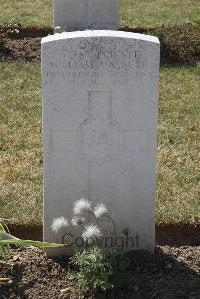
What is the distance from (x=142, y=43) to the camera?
3.79 metres

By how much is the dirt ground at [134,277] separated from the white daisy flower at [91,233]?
27 cm

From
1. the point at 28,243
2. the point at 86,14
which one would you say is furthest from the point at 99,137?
the point at 86,14

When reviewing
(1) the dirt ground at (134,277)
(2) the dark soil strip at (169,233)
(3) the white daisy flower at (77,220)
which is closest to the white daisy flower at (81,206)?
(3) the white daisy flower at (77,220)

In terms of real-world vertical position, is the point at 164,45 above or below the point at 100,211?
above

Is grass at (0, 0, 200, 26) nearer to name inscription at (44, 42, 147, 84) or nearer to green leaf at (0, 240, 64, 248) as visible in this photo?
name inscription at (44, 42, 147, 84)

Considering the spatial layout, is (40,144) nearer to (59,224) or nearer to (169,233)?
(169,233)

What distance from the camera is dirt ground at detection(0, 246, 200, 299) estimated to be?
3818 millimetres

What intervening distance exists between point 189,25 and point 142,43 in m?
7.40

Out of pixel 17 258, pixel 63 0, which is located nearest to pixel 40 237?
pixel 17 258

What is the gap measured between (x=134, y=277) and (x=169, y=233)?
0.91 meters

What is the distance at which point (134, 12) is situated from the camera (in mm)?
13375

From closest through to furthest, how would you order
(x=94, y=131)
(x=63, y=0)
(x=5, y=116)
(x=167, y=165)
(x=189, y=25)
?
1. (x=94, y=131)
2. (x=167, y=165)
3. (x=5, y=116)
4. (x=63, y=0)
5. (x=189, y=25)

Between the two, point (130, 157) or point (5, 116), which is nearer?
point (130, 157)

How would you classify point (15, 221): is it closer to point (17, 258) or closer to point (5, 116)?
point (17, 258)
